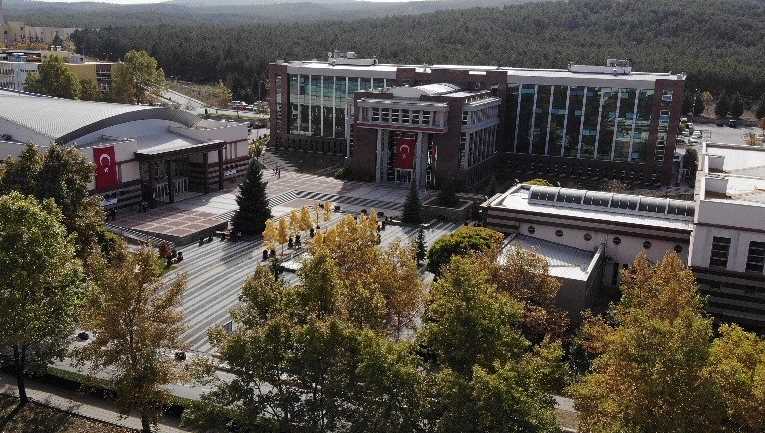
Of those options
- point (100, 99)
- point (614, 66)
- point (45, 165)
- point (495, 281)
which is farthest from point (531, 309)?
point (100, 99)

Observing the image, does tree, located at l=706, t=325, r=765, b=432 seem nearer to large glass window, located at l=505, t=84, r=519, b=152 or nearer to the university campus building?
the university campus building

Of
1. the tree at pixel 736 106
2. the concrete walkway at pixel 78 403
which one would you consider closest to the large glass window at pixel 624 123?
the concrete walkway at pixel 78 403


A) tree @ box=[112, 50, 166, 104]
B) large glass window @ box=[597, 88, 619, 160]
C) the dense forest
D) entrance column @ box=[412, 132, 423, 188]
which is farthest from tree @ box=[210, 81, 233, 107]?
large glass window @ box=[597, 88, 619, 160]

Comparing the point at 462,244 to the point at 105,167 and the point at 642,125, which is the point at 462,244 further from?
the point at 642,125

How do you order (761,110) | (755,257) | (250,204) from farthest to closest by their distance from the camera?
(761,110)
(250,204)
(755,257)

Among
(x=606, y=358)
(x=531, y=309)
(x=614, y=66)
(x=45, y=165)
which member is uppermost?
(x=614, y=66)

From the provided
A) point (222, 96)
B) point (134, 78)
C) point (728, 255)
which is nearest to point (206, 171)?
point (728, 255)

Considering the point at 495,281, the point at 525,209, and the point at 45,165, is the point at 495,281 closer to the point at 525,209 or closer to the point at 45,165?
the point at 525,209
